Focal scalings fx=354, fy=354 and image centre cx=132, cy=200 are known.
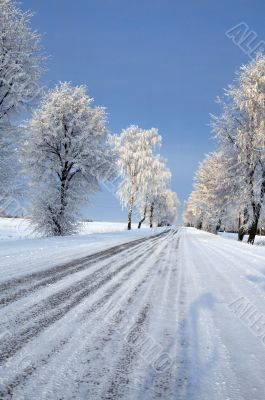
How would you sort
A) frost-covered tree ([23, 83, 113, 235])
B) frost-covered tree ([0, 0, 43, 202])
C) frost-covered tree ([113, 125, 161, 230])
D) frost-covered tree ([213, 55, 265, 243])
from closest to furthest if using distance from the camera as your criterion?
frost-covered tree ([0, 0, 43, 202]) → frost-covered tree ([23, 83, 113, 235]) → frost-covered tree ([213, 55, 265, 243]) → frost-covered tree ([113, 125, 161, 230])

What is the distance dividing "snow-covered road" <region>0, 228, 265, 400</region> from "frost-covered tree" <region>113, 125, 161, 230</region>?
37546mm

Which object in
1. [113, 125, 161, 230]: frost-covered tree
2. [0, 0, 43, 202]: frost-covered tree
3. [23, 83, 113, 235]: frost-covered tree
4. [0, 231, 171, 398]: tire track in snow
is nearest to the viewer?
[0, 231, 171, 398]: tire track in snow

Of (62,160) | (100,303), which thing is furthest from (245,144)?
(100,303)

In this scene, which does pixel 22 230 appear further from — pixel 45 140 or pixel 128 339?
pixel 128 339

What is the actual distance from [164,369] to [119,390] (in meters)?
0.48

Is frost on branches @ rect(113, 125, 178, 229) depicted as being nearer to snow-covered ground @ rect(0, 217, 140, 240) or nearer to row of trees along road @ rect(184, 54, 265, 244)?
snow-covered ground @ rect(0, 217, 140, 240)

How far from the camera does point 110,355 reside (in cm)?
271

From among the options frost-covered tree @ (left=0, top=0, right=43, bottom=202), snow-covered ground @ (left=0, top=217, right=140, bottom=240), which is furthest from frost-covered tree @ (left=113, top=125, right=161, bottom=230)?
frost-covered tree @ (left=0, top=0, right=43, bottom=202)

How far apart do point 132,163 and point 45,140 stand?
2276 centimetres

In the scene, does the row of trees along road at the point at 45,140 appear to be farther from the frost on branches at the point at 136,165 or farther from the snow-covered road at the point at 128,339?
the frost on branches at the point at 136,165

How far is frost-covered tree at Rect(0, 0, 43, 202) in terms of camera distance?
15938mm

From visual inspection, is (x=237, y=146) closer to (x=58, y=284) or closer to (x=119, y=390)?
(x=58, y=284)

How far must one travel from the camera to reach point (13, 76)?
15.9m

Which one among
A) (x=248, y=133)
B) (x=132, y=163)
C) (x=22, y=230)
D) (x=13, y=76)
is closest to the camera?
(x=13, y=76)
